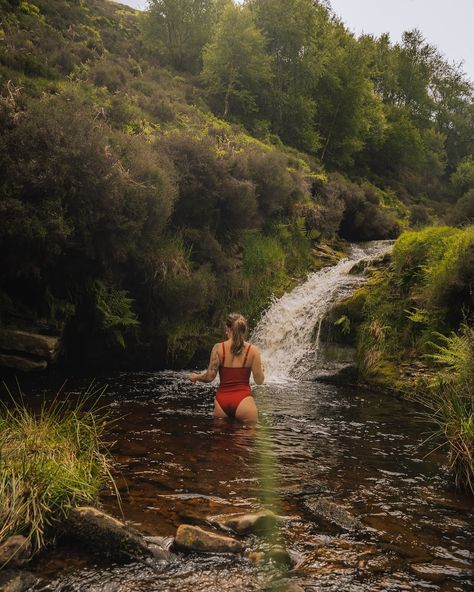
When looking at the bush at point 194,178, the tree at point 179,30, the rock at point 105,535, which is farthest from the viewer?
the tree at point 179,30

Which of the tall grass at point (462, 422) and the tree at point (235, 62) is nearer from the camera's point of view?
the tall grass at point (462, 422)

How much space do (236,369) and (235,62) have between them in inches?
942

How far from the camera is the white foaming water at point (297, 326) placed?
1300 cm

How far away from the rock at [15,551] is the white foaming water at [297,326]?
9.17m

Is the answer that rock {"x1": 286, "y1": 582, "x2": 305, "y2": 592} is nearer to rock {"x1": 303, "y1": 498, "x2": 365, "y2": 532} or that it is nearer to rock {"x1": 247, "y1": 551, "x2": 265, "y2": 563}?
rock {"x1": 247, "y1": 551, "x2": 265, "y2": 563}

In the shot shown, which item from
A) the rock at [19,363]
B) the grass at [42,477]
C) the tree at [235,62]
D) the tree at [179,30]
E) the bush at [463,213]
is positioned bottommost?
the grass at [42,477]

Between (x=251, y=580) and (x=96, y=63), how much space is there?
2211 cm

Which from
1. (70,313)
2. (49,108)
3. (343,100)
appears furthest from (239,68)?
(70,313)

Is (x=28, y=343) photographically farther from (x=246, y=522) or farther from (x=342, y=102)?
(x=342, y=102)

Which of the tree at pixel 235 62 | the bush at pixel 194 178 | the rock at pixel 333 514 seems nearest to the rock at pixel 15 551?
the rock at pixel 333 514

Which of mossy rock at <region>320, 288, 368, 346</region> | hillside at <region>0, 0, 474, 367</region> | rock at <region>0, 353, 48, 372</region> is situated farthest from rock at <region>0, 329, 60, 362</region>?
mossy rock at <region>320, 288, 368, 346</region>

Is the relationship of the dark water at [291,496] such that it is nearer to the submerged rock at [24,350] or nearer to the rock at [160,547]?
the rock at [160,547]

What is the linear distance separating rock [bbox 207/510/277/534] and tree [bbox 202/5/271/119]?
24279mm

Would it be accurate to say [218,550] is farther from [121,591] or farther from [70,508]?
[70,508]
